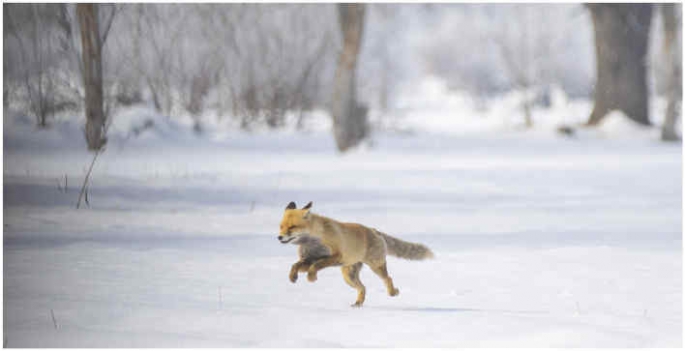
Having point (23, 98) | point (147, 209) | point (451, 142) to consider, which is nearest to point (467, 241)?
point (147, 209)

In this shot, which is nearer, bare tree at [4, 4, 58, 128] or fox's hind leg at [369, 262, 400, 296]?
fox's hind leg at [369, 262, 400, 296]

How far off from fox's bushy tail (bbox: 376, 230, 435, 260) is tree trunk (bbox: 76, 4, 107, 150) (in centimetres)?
204

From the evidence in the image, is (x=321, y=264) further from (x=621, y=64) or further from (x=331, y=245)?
(x=621, y=64)

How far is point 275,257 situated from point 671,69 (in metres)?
11.0

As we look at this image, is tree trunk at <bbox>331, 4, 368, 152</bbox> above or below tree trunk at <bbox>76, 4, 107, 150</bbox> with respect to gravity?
below

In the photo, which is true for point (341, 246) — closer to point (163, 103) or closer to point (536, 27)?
point (163, 103)

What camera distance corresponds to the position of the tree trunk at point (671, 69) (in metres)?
12.3

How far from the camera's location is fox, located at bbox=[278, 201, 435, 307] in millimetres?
2361

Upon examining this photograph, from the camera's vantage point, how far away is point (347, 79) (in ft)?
35.0

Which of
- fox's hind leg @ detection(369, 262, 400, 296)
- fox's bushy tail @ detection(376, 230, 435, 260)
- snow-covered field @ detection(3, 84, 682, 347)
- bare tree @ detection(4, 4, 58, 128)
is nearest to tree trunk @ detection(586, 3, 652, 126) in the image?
snow-covered field @ detection(3, 84, 682, 347)

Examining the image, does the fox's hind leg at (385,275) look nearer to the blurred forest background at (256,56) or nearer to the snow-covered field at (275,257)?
the snow-covered field at (275,257)

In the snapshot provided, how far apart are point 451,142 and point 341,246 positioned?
10855mm

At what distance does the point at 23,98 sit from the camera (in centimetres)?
393

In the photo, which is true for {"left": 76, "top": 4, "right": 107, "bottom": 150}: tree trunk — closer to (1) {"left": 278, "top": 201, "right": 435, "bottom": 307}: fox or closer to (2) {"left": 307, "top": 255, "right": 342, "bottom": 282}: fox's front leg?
(1) {"left": 278, "top": 201, "right": 435, "bottom": 307}: fox
